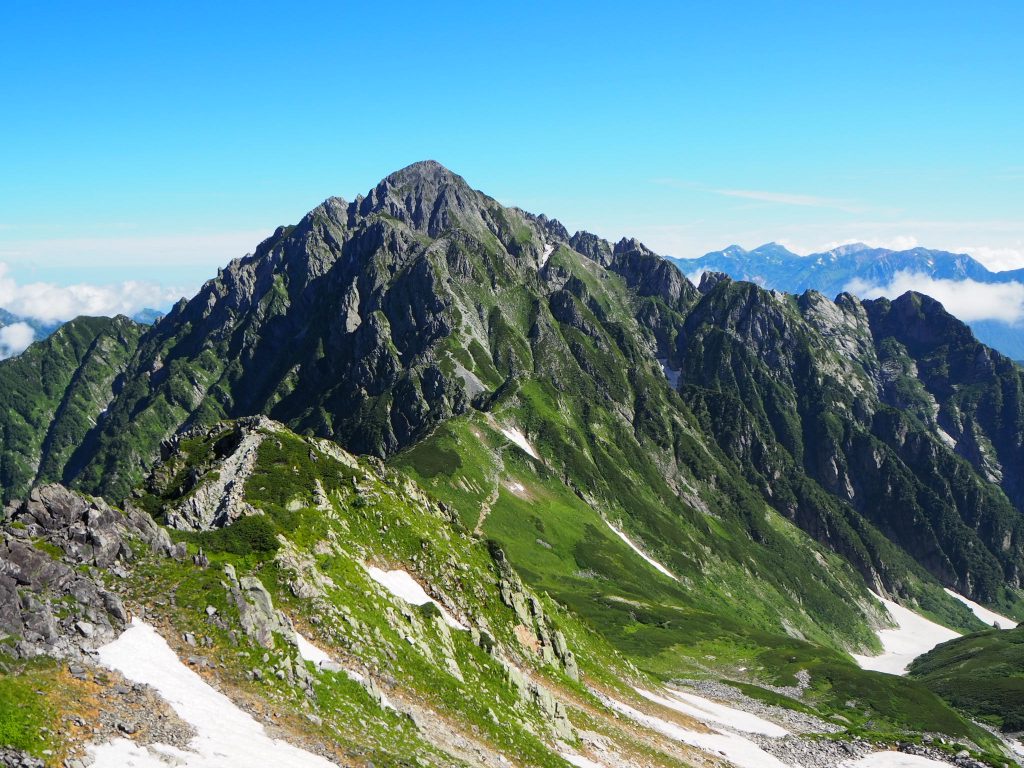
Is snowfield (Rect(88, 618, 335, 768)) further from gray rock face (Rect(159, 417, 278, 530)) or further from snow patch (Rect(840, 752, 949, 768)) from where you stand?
snow patch (Rect(840, 752, 949, 768))

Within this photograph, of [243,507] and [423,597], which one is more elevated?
[243,507]

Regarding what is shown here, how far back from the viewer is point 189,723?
34.3 metres

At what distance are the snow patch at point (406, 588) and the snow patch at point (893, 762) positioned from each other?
5699 centimetres

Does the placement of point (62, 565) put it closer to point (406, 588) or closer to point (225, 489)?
point (225, 489)

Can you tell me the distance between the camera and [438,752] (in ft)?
136

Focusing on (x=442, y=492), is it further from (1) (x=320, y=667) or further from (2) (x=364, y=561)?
(1) (x=320, y=667)

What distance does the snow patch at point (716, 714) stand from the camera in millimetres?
86500

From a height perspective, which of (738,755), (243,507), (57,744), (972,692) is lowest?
(972,692)

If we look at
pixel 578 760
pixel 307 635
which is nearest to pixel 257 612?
pixel 307 635

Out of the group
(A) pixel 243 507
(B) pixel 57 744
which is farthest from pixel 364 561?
(B) pixel 57 744

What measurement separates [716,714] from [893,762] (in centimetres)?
2239

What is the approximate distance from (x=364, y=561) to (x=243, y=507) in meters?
11.7

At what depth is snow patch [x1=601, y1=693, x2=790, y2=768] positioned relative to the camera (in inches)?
2766

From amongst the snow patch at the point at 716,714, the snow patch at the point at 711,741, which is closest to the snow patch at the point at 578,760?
the snow patch at the point at 711,741
